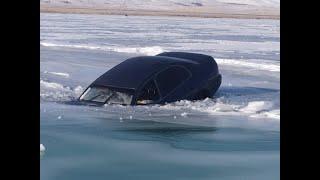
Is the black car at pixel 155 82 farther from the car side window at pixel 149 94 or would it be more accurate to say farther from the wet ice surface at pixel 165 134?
the wet ice surface at pixel 165 134

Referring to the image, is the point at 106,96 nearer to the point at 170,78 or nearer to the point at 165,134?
the point at 170,78

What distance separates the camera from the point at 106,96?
5625mm

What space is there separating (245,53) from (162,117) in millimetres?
6728

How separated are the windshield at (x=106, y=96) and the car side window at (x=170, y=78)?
0.45 m

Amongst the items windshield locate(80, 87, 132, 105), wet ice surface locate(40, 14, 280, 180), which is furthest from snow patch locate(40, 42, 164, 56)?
windshield locate(80, 87, 132, 105)

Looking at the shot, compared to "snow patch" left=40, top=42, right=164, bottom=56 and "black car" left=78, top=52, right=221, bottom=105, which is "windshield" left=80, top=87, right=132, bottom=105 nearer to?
"black car" left=78, top=52, right=221, bottom=105

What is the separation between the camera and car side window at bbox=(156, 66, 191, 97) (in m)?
5.84

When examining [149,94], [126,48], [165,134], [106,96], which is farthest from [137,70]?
[126,48]

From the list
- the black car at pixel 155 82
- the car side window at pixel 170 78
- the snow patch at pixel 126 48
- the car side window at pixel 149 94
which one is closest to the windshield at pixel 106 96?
the black car at pixel 155 82

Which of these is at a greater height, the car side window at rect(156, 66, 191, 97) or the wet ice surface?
the car side window at rect(156, 66, 191, 97)

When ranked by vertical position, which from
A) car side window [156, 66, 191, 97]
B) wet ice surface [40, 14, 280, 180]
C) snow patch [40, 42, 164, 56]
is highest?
snow patch [40, 42, 164, 56]

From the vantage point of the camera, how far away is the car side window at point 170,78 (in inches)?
230

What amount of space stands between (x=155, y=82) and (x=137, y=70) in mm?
367
